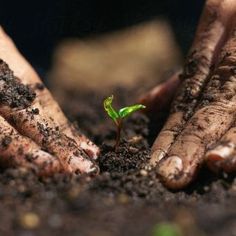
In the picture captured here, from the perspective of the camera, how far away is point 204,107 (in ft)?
6.33

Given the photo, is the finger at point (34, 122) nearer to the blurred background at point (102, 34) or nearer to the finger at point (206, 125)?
the finger at point (206, 125)

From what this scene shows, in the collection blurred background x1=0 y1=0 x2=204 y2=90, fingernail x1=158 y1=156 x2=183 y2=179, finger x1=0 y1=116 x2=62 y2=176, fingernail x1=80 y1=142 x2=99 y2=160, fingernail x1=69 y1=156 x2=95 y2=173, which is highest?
finger x1=0 y1=116 x2=62 y2=176

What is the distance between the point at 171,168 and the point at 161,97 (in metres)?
0.89

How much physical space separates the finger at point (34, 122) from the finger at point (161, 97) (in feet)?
2.43

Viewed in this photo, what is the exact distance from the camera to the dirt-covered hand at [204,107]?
1.68 meters

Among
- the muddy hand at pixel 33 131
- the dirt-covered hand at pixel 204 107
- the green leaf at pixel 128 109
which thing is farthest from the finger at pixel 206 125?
the muddy hand at pixel 33 131

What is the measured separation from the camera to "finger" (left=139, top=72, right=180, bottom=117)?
2494 mm

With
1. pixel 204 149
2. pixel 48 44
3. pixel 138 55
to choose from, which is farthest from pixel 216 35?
pixel 48 44

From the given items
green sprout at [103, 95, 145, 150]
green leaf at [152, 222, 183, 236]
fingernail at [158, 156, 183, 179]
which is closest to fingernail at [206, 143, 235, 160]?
fingernail at [158, 156, 183, 179]

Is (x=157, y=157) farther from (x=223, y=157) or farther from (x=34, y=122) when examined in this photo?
(x=34, y=122)

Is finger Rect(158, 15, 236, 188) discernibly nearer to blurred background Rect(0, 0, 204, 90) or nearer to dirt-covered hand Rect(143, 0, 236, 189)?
dirt-covered hand Rect(143, 0, 236, 189)

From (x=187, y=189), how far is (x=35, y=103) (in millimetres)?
→ 764

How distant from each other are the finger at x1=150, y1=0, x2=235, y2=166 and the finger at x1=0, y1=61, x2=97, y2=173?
0.34 meters

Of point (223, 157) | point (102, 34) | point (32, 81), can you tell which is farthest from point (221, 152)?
point (102, 34)
